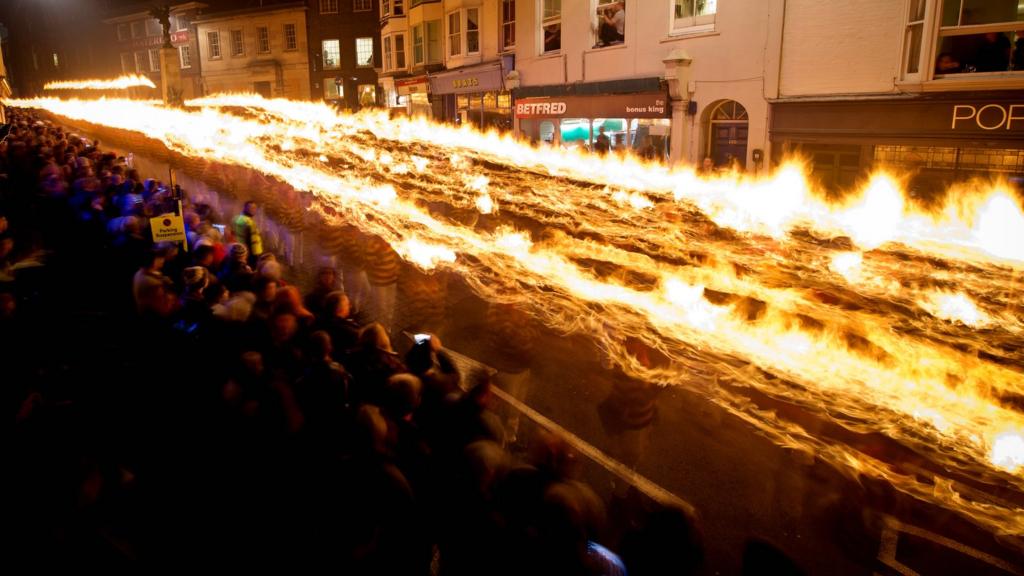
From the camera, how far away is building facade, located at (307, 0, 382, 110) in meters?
47.4

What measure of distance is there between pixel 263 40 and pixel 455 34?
1013 inches

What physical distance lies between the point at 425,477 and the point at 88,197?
972 cm

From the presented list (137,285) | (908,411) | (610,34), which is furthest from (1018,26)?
(137,285)

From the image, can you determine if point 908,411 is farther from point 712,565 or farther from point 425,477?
point 425,477

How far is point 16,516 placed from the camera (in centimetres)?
316

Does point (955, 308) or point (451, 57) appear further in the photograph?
point (451, 57)

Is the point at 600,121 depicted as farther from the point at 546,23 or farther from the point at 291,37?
the point at 291,37

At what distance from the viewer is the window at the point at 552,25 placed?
25562mm

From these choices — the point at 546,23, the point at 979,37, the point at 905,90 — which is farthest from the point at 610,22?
the point at 979,37

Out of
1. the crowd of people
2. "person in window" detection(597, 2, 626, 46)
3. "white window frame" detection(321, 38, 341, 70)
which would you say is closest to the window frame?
"white window frame" detection(321, 38, 341, 70)

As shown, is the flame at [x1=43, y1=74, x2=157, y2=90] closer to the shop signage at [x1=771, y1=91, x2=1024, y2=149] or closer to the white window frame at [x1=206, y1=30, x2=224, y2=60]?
the white window frame at [x1=206, y1=30, x2=224, y2=60]

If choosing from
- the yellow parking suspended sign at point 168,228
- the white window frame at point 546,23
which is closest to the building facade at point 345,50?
the white window frame at point 546,23

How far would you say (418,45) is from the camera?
36906 mm

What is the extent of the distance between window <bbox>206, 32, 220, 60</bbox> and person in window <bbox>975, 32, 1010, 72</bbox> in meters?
55.6
